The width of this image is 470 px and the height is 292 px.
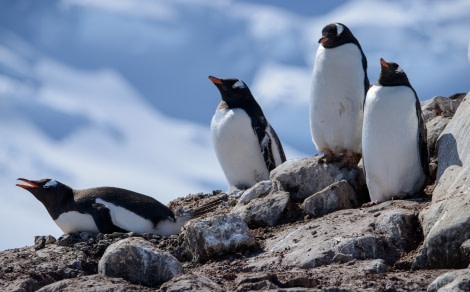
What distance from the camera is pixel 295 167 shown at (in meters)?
11.5

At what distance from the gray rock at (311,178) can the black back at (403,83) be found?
3.07 feet

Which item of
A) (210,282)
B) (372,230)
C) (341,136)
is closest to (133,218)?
(341,136)

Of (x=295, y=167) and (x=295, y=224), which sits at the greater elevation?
(x=295, y=167)

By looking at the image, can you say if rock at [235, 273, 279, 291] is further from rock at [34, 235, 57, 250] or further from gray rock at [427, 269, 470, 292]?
rock at [34, 235, 57, 250]

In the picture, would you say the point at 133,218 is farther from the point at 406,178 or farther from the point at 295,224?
the point at 406,178

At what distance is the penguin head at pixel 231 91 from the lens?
14.3 metres

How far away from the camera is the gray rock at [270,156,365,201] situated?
37.2ft

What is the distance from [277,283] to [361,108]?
5.55 meters

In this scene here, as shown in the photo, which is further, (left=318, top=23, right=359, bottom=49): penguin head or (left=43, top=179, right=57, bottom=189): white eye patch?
(left=318, top=23, right=359, bottom=49): penguin head

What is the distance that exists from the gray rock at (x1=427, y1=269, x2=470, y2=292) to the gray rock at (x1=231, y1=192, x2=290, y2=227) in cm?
393

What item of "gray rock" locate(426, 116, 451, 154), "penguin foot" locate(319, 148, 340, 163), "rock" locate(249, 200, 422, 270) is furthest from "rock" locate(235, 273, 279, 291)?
"gray rock" locate(426, 116, 451, 154)

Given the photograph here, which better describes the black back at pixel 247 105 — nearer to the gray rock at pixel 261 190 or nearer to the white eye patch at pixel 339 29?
the white eye patch at pixel 339 29

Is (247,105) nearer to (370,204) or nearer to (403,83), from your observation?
(403,83)

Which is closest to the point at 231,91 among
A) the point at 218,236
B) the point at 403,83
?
the point at 403,83
